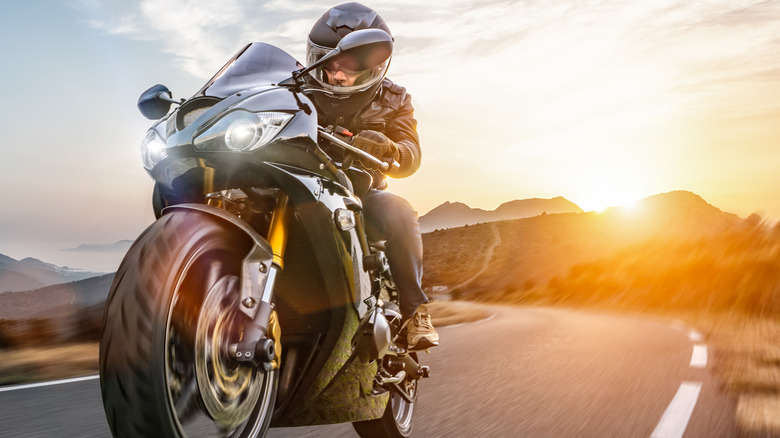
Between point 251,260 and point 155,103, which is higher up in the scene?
point 155,103

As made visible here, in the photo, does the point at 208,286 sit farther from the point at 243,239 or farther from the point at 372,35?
the point at 372,35

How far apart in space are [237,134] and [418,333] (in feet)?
5.79

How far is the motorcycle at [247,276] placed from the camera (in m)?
2.22

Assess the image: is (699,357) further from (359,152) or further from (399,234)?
(359,152)

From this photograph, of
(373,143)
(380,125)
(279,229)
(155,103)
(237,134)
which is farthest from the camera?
(380,125)

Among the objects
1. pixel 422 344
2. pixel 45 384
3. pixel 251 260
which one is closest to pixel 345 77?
pixel 251 260

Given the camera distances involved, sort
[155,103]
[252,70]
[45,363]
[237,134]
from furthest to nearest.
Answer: [45,363] < [155,103] < [252,70] < [237,134]

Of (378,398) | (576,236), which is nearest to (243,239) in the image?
(378,398)

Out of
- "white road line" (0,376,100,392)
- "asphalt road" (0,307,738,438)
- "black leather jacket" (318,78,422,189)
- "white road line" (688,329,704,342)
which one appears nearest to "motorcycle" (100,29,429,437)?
"black leather jacket" (318,78,422,189)

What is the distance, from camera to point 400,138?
3867mm

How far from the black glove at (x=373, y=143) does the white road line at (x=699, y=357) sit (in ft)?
17.2

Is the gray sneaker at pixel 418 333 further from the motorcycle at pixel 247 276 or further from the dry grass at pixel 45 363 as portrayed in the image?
the dry grass at pixel 45 363

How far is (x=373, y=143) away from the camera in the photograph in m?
3.27

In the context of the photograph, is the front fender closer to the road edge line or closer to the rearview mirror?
the rearview mirror
